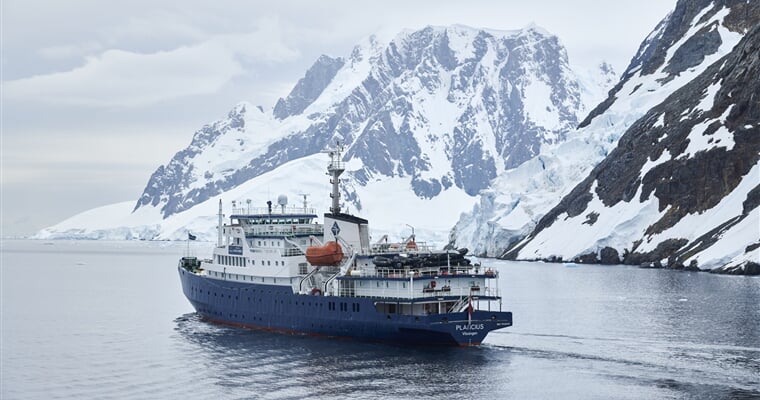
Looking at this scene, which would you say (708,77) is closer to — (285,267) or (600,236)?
(600,236)

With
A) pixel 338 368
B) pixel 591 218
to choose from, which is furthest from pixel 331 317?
pixel 591 218

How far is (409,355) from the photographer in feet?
198

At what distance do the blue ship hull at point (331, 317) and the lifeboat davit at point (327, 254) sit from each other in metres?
2.68

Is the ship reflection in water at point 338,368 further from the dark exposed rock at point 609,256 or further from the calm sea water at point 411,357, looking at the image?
the dark exposed rock at point 609,256

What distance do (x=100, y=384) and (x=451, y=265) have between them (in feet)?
81.5

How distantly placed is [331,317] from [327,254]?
14.9 ft

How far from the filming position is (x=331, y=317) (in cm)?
6694

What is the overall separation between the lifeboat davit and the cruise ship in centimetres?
7

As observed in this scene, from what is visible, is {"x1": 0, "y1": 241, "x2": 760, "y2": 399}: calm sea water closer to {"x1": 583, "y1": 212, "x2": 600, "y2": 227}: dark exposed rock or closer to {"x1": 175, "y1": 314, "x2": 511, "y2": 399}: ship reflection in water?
{"x1": 175, "y1": 314, "x2": 511, "y2": 399}: ship reflection in water

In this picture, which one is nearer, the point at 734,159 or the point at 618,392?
the point at 618,392

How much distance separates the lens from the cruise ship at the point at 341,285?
206ft

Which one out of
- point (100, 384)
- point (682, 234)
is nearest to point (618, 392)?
point (100, 384)

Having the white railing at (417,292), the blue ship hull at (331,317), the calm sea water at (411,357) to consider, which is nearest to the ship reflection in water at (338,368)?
the calm sea water at (411,357)

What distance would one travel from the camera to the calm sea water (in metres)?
50.3
